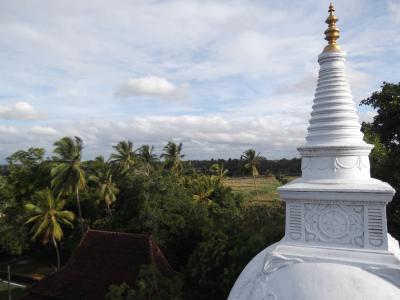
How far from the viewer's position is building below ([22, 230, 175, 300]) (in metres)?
17.9

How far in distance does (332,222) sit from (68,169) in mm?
26137

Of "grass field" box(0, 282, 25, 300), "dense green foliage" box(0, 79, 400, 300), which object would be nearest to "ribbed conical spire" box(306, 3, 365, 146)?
"dense green foliage" box(0, 79, 400, 300)

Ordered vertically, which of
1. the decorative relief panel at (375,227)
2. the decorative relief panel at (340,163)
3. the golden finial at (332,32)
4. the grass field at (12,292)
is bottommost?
the grass field at (12,292)

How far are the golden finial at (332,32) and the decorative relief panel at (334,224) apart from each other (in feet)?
12.7

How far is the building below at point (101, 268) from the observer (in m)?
17.9

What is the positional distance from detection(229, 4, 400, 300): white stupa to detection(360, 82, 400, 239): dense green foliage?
9015mm

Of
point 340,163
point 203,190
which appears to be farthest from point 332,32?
point 203,190

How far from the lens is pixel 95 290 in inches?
701

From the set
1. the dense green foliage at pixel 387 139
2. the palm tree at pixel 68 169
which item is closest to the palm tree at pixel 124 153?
the palm tree at pixel 68 169

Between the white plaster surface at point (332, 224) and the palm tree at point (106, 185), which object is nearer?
the white plaster surface at point (332, 224)

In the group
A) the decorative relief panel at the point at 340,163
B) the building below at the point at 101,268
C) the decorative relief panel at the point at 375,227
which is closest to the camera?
the decorative relief panel at the point at 375,227

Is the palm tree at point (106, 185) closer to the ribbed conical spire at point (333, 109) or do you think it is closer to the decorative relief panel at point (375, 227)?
the ribbed conical spire at point (333, 109)

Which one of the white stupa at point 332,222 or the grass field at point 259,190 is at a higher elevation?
the white stupa at point 332,222

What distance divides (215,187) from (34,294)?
18.8 meters
